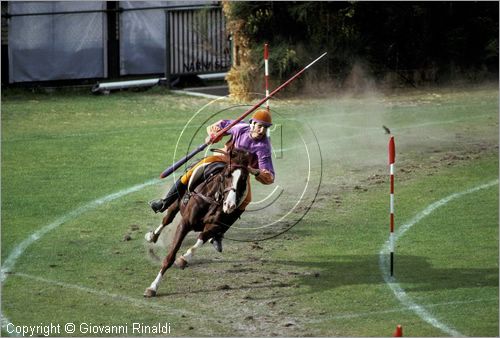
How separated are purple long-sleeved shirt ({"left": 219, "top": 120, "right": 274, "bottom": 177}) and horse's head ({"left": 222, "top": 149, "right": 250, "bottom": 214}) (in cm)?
31

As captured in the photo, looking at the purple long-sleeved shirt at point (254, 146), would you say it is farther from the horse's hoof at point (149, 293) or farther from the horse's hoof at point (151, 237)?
the horse's hoof at point (149, 293)

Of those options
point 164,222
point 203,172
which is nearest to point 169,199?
point 164,222

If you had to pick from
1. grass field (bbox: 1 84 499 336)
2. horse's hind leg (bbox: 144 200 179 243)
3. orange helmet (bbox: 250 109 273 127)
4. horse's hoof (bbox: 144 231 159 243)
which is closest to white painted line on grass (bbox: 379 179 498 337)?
grass field (bbox: 1 84 499 336)

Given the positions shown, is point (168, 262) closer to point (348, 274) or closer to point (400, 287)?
point (348, 274)

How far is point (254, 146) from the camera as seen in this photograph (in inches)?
552

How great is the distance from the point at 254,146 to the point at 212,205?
0.96 metres

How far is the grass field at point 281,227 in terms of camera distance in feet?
41.2

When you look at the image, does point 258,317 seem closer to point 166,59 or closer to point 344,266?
point 344,266

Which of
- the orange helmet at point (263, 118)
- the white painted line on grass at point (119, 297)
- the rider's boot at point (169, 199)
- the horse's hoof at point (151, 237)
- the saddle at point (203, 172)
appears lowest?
the white painted line on grass at point (119, 297)

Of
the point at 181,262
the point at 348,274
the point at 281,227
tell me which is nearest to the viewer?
the point at 181,262

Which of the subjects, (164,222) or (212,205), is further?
(164,222)

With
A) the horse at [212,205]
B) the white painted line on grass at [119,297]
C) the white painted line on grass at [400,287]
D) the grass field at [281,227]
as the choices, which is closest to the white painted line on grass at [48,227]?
the grass field at [281,227]

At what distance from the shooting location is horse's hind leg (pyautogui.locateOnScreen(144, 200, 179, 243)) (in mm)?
14750

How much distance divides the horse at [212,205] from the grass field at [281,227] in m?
0.37
